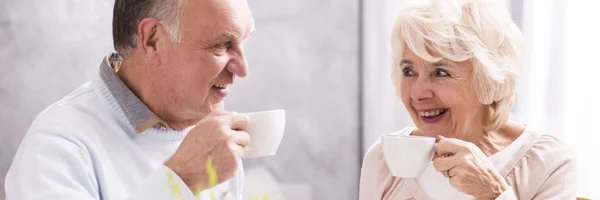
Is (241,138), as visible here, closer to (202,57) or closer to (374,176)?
(202,57)

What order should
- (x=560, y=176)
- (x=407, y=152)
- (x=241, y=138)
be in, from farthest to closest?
(x=560, y=176), (x=407, y=152), (x=241, y=138)

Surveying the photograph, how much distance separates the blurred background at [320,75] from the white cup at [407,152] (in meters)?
1.43

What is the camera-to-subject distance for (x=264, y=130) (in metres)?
1.31

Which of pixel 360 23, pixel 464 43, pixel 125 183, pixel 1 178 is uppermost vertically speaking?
pixel 464 43

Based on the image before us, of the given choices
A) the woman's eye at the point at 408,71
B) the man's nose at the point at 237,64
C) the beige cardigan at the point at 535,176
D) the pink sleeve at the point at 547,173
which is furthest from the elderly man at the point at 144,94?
the pink sleeve at the point at 547,173

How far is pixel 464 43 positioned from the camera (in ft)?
6.03

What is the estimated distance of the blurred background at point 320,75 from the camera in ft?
8.83

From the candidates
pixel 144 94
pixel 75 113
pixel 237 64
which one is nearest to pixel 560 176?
pixel 237 64

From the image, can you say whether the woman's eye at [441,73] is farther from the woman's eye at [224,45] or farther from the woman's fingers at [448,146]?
the woman's eye at [224,45]

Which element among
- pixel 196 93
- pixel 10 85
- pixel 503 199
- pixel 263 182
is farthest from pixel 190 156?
pixel 263 182

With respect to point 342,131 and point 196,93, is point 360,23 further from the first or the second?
point 196,93

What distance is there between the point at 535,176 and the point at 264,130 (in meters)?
0.82

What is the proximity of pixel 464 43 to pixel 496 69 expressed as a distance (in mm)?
107

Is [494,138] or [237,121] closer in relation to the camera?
[237,121]
